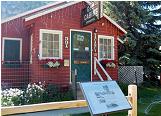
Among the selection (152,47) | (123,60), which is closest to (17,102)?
(123,60)

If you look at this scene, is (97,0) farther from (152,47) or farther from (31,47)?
(152,47)

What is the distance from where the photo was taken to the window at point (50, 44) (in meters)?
11.6

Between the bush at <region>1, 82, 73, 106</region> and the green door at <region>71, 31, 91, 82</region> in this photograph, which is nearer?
the bush at <region>1, 82, 73, 106</region>

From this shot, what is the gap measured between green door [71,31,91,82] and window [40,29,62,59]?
65 cm

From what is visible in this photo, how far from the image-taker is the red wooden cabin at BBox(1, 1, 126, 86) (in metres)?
11.5

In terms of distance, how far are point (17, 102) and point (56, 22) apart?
4.48 m

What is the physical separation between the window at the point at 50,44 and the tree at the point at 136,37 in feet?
19.0

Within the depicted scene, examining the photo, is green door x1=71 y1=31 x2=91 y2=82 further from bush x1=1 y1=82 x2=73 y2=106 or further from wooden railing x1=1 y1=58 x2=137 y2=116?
wooden railing x1=1 y1=58 x2=137 y2=116

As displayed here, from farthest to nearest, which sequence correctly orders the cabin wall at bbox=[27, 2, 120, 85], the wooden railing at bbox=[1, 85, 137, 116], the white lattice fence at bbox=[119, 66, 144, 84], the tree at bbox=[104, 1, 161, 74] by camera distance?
the tree at bbox=[104, 1, 161, 74] → the white lattice fence at bbox=[119, 66, 144, 84] → the cabin wall at bbox=[27, 2, 120, 85] → the wooden railing at bbox=[1, 85, 137, 116]

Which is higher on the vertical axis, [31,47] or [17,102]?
[31,47]

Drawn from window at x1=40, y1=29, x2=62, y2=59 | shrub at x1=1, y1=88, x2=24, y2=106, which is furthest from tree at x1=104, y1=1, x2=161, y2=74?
shrub at x1=1, y1=88, x2=24, y2=106

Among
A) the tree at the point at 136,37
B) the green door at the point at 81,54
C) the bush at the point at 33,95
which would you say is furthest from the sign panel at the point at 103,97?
the tree at the point at 136,37

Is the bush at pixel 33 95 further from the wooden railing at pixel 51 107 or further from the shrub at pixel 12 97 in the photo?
the wooden railing at pixel 51 107

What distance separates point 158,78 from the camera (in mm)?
18156
